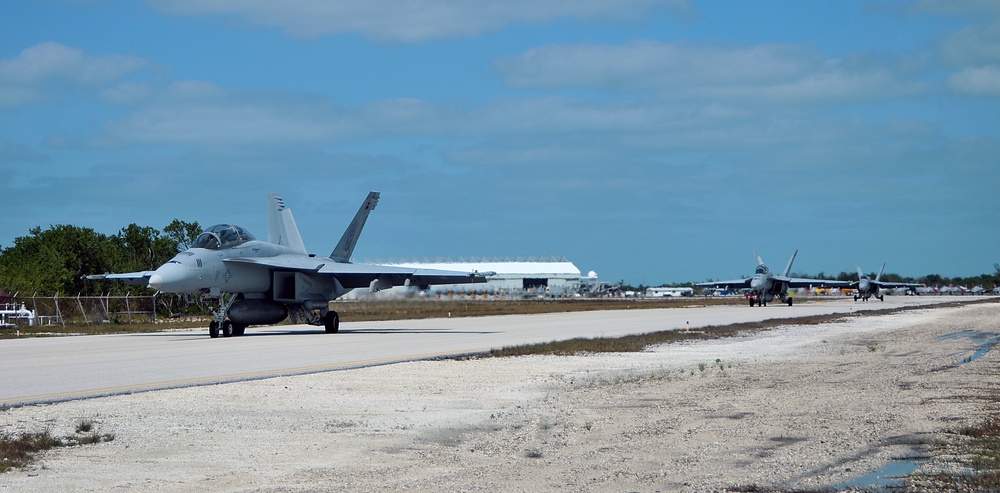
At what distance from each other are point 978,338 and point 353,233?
20.2 m

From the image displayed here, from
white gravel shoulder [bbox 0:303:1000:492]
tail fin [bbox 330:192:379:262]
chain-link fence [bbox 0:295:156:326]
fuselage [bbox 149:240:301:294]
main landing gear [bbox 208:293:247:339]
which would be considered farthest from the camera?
chain-link fence [bbox 0:295:156:326]

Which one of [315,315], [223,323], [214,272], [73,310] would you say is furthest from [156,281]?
[73,310]

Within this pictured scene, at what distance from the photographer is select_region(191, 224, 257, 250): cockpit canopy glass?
2845 cm

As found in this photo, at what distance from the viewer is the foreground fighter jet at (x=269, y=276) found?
27.7m

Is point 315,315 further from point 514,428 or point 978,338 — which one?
point 514,428

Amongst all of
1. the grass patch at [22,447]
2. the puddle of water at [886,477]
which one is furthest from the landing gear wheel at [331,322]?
the puddle of water at [886,477]

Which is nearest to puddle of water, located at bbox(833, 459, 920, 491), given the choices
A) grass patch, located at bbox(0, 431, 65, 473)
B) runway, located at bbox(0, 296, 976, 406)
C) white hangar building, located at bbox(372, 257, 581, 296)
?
grass patch, located at bbox(0, 431, 65, 473)

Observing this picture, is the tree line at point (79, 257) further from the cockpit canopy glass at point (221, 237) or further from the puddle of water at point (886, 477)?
the puddle of water at point (886, 477)

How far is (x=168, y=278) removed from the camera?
26281 millimetres

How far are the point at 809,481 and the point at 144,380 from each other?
36.4 ft

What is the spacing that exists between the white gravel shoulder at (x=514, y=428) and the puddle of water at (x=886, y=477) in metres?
0.12

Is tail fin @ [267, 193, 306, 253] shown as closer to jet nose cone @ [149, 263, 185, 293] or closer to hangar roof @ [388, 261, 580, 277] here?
jet nose cone @ [149, 263, 185, 293]

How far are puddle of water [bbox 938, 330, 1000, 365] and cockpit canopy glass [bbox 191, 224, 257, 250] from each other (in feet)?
63.1

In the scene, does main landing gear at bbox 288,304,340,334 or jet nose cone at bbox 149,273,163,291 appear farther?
main landing gear at bbox 288,304,340,334
